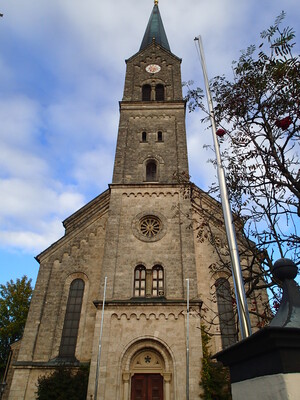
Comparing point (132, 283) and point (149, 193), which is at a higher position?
point (149, 193)

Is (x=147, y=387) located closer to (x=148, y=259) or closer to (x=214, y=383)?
(x=214, y=383)

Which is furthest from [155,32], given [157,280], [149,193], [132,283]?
[132,283]

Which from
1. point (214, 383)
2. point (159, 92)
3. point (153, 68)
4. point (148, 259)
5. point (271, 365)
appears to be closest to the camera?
point (271, 365)

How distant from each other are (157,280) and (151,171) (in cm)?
814

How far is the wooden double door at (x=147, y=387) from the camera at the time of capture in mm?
14500

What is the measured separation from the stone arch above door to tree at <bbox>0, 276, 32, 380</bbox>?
67.5 ft

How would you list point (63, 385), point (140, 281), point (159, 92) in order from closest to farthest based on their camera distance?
point (63, 385) → point (140, 281) → point (159, 92)

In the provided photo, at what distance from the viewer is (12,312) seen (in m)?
32.2

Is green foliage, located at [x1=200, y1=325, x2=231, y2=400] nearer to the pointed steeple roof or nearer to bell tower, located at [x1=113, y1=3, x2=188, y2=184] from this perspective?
bell tower, located at [x1=113, y1=3, x2=188, y2=184]

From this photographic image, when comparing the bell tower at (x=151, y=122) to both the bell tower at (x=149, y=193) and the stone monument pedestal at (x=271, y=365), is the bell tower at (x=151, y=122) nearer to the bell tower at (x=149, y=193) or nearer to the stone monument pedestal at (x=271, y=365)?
the bell tower at (x=149, y=193)

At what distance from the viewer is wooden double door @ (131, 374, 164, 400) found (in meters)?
14.5

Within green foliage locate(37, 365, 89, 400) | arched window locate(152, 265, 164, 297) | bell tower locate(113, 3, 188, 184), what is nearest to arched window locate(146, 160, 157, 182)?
bell tower locate(113, 3, 188, 184)

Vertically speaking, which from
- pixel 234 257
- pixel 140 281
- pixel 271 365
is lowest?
pixel 271 365

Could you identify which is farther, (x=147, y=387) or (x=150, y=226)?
(x=150, y=226)
